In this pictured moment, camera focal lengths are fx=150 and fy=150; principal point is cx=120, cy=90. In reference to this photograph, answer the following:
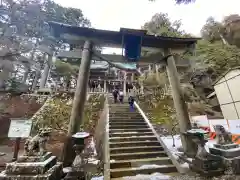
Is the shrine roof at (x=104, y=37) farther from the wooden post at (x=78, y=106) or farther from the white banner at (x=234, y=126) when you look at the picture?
the white banner at (x=234, y=126)

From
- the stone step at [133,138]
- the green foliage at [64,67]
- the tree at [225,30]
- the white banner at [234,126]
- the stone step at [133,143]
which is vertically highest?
the tree at [225,30]

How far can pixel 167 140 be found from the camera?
805 cm

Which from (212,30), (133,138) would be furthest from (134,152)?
(212,30)

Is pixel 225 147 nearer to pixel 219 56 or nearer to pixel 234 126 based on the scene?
pixel 234 126

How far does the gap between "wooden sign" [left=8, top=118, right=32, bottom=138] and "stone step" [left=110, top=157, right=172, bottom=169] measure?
3244mm

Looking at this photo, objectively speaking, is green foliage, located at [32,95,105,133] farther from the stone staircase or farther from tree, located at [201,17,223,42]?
tree, located at [201,17,223,42]

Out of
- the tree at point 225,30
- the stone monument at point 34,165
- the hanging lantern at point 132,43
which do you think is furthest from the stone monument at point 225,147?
the tree at point 225,30

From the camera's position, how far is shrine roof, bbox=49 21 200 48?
20.3ft

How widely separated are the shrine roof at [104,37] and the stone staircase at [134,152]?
4.20m

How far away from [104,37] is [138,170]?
17.5ft

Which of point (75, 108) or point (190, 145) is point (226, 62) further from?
point (75, 108)

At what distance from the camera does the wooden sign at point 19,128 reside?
212 inches

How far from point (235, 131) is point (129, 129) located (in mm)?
5275

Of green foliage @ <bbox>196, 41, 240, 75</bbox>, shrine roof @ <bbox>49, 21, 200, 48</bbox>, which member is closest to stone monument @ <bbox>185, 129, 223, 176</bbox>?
shrine roof @ <bbox>49, 21, 200, 48</bbox>
